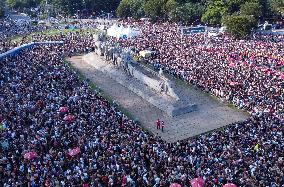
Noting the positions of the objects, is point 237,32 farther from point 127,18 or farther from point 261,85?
point 127,18

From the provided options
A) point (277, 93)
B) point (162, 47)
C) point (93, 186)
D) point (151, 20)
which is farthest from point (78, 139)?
point (151, 20)

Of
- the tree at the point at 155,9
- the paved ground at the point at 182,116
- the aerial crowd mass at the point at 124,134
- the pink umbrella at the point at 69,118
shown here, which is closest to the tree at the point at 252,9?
the tree at the point at 155,9

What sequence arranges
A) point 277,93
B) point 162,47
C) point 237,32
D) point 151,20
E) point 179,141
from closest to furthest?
point 179,141 < point 277,93 < point 162,47 < point 237,32 < point 151,20

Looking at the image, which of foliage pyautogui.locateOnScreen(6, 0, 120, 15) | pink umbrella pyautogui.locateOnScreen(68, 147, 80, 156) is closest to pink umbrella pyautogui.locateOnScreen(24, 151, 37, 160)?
pink umbrella pyautogui.locateOnScreen(68, 147, 80, 156)

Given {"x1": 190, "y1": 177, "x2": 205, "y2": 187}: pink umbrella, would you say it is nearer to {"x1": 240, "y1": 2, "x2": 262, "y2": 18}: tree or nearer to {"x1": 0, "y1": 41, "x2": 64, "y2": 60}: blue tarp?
{"x1": 0, "y1": 41, "x2": 64, "y2": 60}: blue tarp

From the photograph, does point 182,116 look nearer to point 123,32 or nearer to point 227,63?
point 227,63

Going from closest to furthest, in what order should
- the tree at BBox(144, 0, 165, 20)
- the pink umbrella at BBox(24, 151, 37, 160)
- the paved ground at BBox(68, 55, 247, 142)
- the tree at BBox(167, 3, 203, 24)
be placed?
the pink umbrella at BBox(24, 151, 37, 160) < the paved ground at BBox(68, 55, 247, 142) < the tree at BBox(167, 3, 203, 24) < the tree at BBox(144, 0, 165, 20)

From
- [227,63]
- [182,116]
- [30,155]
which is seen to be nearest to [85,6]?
[227,63]
